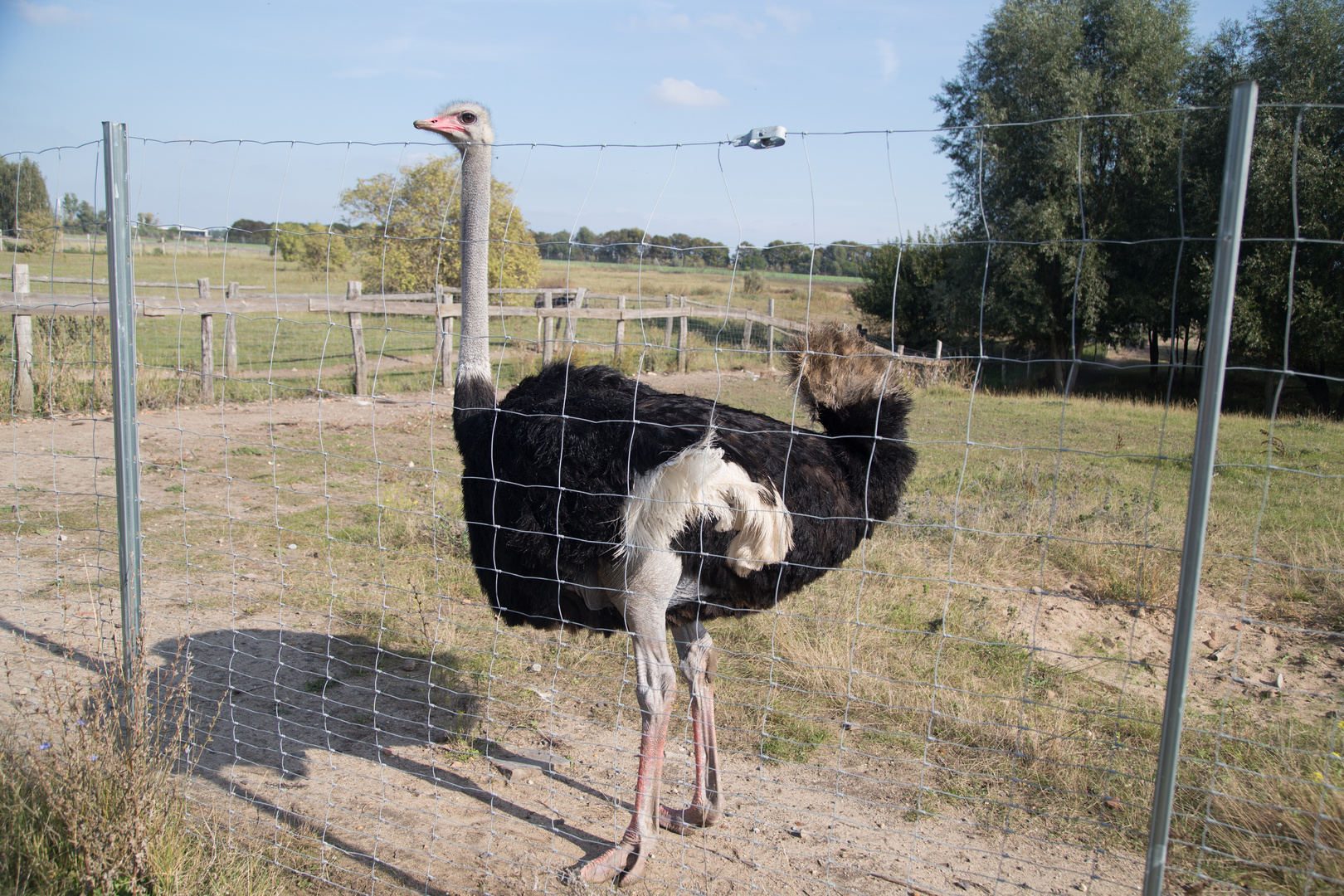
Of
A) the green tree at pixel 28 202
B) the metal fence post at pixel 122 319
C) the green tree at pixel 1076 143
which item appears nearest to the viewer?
the metal fence post at pixel 122 319

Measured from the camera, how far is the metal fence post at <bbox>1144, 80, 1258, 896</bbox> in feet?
4.89

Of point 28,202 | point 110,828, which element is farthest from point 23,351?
point 110,828

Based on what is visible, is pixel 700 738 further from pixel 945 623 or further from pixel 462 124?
pixel 462 124

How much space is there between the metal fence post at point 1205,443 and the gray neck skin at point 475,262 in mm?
2227

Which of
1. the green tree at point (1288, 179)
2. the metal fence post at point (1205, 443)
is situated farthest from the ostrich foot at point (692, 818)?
the green tree at point (1288, 179)

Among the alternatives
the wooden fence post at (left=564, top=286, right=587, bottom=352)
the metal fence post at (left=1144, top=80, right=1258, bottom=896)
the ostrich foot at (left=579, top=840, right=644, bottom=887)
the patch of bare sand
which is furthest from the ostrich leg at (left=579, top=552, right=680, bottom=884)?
the metal fence post at (left=1144, top=80, right=1258, bottom=896)

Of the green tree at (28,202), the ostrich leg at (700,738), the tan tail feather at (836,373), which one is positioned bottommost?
the ostrich leg at (700,738)

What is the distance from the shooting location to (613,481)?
8.63ft

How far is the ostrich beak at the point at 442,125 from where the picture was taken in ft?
12.5

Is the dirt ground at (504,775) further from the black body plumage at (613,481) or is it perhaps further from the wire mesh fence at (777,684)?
the black body plumage at (613,481)

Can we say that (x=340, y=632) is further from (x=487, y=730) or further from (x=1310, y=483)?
(x=1310, y=483)

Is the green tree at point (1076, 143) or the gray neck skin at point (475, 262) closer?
the gray neck skin at point (475, 262)

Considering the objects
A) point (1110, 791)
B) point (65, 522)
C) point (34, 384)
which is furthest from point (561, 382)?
point (34, 384)

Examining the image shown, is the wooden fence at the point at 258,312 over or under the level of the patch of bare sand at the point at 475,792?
over
